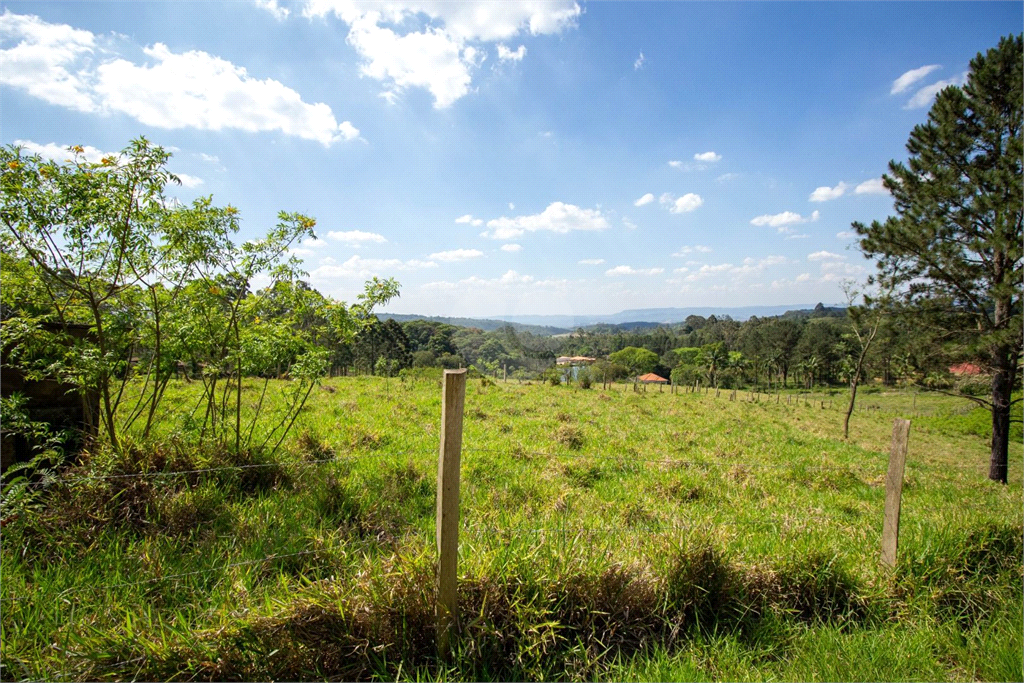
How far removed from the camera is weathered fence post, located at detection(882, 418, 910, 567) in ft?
10.5

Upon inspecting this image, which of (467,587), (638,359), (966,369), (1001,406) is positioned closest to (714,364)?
(638,359)

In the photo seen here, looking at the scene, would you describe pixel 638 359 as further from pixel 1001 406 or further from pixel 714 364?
pixel 1001 406

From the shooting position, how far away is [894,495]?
3.22m

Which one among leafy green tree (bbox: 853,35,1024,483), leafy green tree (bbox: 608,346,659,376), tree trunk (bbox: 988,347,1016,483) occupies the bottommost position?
leafy green tree (bbox: 608,346,659,376)

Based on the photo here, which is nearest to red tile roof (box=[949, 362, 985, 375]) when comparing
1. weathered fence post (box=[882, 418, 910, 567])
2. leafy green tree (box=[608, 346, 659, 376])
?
weathered fence post (box=[882, 418, 910, 567])

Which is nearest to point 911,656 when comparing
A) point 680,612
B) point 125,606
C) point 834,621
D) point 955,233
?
point 834,621

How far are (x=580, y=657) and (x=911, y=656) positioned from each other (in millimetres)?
1855

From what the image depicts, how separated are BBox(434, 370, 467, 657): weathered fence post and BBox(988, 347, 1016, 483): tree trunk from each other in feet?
43.9

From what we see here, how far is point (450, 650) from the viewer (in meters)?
2.29

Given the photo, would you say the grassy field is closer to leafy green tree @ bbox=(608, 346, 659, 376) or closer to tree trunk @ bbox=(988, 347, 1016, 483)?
tree trunk @ bbox=(988, 347, 1016, 483)

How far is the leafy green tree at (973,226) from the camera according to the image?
9438mm

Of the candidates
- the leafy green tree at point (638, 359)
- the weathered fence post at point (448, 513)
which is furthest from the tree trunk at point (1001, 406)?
the leafy green tree at point (638, 359)

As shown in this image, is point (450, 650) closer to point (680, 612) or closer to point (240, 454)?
point (680, 612)

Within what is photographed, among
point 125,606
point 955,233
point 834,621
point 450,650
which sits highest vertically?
point 955,233
